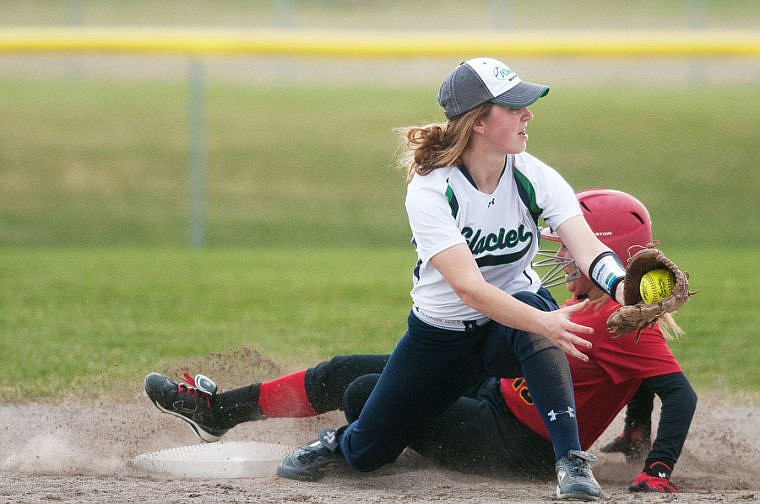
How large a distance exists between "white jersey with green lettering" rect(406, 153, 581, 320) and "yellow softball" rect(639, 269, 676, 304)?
1.21ft

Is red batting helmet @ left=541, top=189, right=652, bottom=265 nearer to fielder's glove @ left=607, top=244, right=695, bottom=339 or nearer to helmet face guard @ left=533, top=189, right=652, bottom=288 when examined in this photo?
helmet face guard @ left=533, top=189, right=652, bottom=288

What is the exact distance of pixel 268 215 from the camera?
12461 mm

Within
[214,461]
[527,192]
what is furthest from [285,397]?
[527,192]

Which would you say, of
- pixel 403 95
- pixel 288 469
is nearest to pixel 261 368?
pixel 288 469

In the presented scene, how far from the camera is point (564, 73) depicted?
2102cm

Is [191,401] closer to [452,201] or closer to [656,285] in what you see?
[452,201]

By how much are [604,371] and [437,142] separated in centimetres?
101

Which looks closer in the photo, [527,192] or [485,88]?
[485,88]

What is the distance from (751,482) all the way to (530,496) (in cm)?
104

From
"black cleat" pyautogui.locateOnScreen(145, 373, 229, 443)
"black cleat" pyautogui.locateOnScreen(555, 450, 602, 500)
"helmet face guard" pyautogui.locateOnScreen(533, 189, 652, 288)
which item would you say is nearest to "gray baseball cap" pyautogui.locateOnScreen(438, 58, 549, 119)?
"helmet face guard" pyautogui.locateOnScreen(533, 189, 652, 288)

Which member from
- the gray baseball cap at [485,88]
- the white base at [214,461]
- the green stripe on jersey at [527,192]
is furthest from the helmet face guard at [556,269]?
the white base at [214,461]

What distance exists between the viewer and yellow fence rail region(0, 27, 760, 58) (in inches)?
395

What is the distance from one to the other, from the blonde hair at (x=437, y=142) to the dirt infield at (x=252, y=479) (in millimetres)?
1141

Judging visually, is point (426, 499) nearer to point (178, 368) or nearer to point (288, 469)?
point (288, 469)
